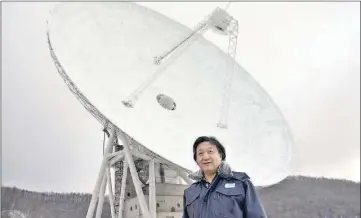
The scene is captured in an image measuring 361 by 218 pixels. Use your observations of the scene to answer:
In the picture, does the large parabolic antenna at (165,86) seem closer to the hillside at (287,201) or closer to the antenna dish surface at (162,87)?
the antenna dish surface at (162,87)

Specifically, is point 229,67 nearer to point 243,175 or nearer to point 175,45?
point 175,45

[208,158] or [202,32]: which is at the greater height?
[202,32]

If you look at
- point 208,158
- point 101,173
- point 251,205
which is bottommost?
point 251,205

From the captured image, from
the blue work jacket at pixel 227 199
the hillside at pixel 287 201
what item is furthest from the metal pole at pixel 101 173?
the hillside at pixel 287 201

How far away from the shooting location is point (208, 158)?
340cm

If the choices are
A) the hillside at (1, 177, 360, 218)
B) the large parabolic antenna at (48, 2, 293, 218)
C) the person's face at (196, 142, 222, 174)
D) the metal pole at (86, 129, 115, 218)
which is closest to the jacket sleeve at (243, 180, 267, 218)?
the person's face at (196, 142, 222, 174)

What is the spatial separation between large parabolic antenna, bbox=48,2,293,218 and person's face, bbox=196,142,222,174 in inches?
504

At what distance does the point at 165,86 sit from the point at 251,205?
18.0 metres

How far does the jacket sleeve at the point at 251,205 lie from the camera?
3162 mm

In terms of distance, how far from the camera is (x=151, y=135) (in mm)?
17438

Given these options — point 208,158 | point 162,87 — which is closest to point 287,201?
point 162,87

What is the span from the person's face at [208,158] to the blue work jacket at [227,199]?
0.40 feet

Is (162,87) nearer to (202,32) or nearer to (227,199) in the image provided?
(202,32)

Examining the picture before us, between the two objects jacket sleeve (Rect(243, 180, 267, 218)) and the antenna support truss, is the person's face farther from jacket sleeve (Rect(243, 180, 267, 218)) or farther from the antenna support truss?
the antenna support truss
